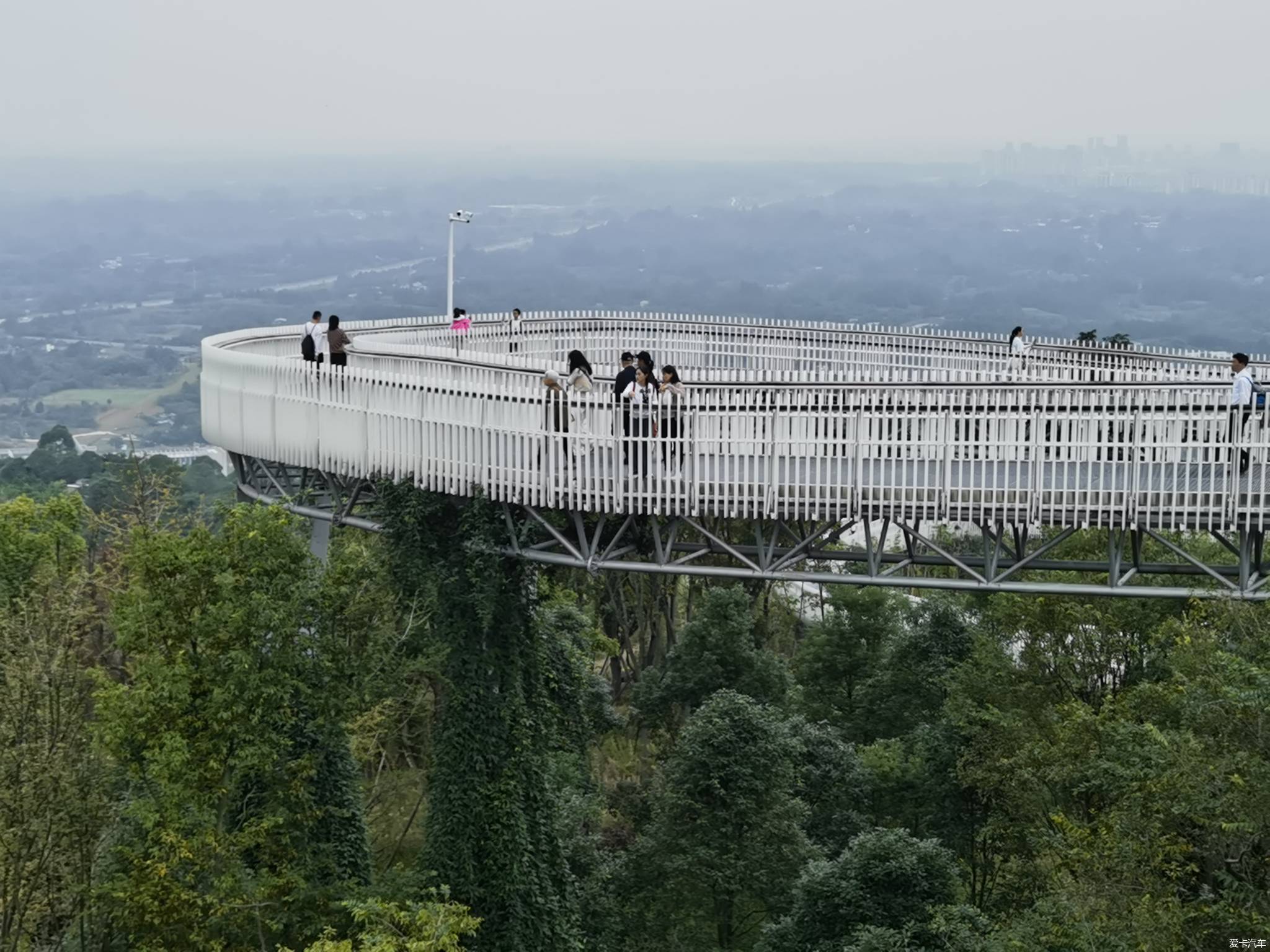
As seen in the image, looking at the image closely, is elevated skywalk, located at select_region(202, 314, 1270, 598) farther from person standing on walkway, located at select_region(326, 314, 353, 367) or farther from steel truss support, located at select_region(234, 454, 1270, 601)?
person standing on walkway, located at select_region(326, 314, 353, 367)

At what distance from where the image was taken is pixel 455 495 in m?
26.7

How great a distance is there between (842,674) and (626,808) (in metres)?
11.0

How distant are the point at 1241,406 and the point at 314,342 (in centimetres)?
1652

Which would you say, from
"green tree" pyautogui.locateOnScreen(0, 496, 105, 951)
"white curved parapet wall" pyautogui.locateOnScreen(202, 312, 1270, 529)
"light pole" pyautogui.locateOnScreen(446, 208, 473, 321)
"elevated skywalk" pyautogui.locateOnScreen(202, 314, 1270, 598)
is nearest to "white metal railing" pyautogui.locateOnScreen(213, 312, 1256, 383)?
"light pole" pyautogui.locateOnScreen(446, 208, 473, 321)

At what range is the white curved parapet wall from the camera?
22.8 m

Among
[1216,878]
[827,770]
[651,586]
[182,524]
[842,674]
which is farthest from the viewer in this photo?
[651,586]

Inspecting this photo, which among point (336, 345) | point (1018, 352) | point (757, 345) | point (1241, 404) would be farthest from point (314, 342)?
point (1241, 404)

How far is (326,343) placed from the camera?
32.0 m

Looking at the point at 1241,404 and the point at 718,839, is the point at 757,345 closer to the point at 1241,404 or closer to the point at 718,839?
the point at 718,839

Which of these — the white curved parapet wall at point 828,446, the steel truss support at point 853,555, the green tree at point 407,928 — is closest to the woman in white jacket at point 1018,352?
the steel truss support at point 853,555

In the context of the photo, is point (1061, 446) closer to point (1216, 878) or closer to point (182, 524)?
point (1216, 878)

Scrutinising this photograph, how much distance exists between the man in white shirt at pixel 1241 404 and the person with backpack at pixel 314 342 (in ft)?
49.1

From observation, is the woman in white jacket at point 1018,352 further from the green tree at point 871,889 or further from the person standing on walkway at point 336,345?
the person standing on walkway at point 336,345

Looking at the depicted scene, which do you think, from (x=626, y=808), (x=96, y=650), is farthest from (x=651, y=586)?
(x=96, y=650)
